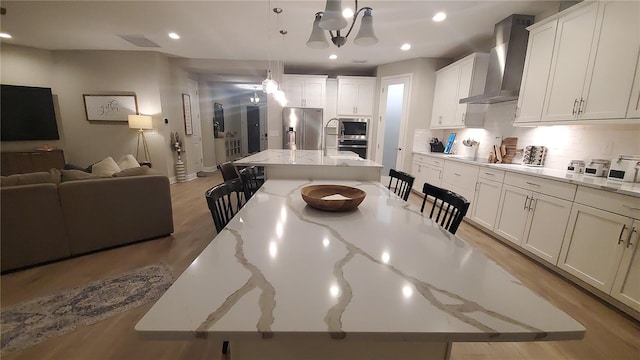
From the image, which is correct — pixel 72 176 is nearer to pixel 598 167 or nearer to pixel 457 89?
pixel 598 167

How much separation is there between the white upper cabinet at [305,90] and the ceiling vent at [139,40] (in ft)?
8.04

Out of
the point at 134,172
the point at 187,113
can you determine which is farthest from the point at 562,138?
the point at 187,113

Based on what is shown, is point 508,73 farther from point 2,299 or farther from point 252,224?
point 2,299

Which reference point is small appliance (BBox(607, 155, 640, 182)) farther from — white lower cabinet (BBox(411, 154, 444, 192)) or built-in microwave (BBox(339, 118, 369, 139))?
built-in microwave (BBox(339, 118, 369, 139))

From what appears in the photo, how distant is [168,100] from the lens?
504 cm

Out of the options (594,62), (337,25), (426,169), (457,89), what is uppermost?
(457,89)

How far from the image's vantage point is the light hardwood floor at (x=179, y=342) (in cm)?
138

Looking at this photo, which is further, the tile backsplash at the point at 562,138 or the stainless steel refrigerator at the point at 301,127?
the stainless steel refrigerator at the point at 301,127

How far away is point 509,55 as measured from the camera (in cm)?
295

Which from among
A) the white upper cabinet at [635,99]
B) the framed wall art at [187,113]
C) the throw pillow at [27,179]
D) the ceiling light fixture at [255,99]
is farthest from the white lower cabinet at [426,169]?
the ceiling light fixture at [255,99]

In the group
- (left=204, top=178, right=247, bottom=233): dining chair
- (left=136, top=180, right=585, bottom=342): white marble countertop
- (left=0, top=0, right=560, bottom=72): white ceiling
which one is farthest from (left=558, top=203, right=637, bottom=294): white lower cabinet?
(left=204, top=178, right=247, bottom=233): dining chair

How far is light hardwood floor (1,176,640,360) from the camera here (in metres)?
1.38

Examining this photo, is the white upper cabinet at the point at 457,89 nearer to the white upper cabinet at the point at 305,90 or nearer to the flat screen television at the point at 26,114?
the white upper cabinet at the point at 305,90

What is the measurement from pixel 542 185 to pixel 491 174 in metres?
0.62
